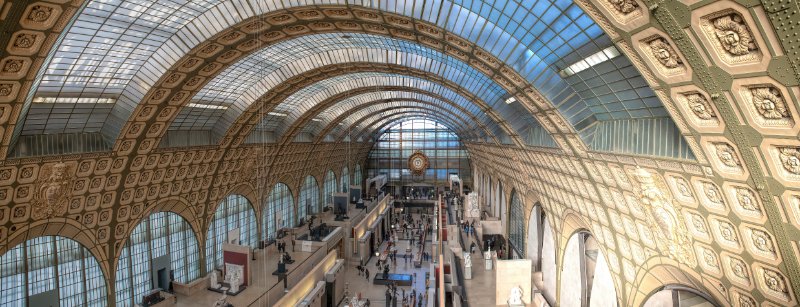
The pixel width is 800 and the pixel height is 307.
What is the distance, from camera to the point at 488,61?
19.4 metres

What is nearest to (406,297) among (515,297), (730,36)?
(515,297)

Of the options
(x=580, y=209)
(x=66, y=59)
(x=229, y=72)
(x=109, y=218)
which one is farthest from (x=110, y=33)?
(x=580, y=209)

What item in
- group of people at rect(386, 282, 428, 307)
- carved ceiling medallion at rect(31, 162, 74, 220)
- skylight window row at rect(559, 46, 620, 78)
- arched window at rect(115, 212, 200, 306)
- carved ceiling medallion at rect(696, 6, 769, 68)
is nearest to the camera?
carved ceiling medallion at rect(696, 6, 769, 68)

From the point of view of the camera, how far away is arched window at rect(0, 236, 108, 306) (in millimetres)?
23984

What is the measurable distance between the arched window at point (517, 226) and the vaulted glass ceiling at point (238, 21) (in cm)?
2117

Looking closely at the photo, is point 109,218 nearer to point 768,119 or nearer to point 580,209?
point 580,209

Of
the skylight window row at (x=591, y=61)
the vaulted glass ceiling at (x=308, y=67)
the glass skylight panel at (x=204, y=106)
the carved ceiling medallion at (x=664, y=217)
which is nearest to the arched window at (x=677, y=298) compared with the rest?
the carved ceiling medallion at (x=664, y=217)

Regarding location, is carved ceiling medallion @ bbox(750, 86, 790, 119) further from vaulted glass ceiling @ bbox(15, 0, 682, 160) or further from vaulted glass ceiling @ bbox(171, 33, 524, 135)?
vaulted glass ceiling @ bbox(171, 33, 524, 135)

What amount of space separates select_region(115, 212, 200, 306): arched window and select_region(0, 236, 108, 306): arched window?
2.00 meters

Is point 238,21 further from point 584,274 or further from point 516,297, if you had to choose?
point 584,274

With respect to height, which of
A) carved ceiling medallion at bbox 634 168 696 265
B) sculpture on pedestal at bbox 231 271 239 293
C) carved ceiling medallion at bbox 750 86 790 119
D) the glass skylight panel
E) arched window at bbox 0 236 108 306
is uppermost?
the glass skylight panel

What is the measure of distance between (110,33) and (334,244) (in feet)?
106

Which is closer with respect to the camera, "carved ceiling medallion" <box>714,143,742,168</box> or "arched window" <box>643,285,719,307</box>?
"carved ceiling medallion" <box>714,143,742,168</box>

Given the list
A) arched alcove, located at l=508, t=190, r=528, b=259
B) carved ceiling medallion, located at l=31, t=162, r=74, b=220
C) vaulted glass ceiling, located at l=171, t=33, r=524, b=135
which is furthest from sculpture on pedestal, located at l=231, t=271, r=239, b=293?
arched alcove, located at l=508, t=190, r=528, b=259
